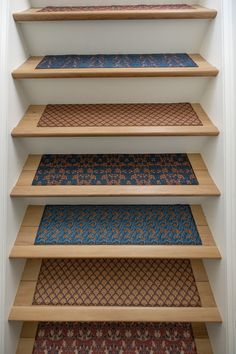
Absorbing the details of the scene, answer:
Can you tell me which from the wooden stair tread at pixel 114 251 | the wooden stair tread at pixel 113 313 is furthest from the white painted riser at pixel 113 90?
the wooden stair tread at pixel 113 313

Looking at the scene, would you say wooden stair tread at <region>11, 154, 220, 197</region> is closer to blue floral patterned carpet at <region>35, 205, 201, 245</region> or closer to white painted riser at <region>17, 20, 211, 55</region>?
blue floral patterned carpet at <region>35, 205, 201, 245</region>

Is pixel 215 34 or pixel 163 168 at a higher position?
pixel 215 34

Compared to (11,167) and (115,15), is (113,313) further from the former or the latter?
(115,15)

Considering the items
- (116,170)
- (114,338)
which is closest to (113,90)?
(116,170)

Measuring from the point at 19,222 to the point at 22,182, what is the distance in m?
0.18

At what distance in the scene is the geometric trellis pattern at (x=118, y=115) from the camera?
1106mm

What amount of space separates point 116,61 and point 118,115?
262mm

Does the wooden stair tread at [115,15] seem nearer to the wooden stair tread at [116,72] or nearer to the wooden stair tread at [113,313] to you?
the wooden stair tread at [116,72]

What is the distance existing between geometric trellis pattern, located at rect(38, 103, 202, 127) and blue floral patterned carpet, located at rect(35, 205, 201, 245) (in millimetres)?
393

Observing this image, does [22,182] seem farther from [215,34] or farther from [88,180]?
[215,34]

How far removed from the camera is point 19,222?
1.09 metres
